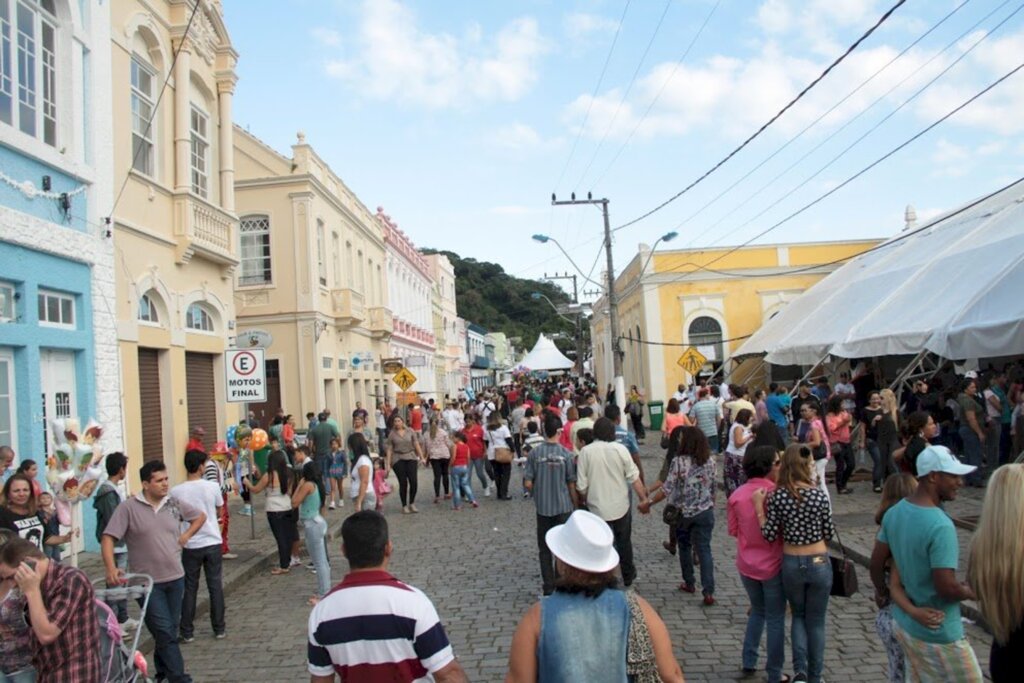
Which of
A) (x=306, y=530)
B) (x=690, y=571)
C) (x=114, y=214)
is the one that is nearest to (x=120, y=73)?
(x=114, y=214)

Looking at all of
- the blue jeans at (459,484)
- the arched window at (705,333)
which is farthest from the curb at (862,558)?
the arched window at (705,333)

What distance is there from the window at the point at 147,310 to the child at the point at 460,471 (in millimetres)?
5569

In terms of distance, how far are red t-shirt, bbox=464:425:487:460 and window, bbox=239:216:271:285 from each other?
40.8ft

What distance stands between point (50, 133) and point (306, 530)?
6520 millimetres

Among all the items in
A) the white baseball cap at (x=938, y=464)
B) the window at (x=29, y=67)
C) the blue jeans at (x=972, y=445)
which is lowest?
the blue jeans at (x=972, y=445)

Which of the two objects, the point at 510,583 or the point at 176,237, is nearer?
Answer: the point at 510,583

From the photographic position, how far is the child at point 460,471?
15.0m

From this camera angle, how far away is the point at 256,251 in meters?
25.9

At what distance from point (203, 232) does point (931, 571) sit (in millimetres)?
14394

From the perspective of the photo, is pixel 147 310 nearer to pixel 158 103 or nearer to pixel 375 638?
pixel 158 103

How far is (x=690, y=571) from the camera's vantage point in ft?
26.2

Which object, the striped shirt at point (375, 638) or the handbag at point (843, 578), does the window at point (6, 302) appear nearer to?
the striped shirt at point (375, 638)

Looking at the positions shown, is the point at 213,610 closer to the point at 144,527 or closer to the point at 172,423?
the point at 144,527

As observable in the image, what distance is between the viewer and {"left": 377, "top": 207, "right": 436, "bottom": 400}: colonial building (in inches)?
1537
